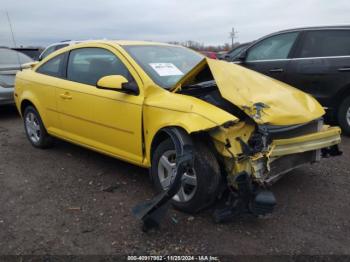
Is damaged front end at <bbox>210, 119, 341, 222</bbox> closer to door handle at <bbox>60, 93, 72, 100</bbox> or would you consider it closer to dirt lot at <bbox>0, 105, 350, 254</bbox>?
dirt lot at <bbox>0, 105, 350, 254</bbox>

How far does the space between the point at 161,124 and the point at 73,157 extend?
7.01ft

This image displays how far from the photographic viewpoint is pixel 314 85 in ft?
19.9

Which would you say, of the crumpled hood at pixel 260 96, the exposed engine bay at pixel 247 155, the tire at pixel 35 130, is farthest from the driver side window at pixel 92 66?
the exposed engine bay at pixel 247 155

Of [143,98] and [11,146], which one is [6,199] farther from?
[11,146]

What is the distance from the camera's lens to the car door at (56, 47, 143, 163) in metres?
3.88

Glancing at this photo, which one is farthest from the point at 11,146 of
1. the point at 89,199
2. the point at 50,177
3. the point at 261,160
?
the point at 261,160

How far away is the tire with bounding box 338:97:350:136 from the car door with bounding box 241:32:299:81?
105cm

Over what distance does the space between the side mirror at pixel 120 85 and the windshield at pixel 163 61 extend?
236mm

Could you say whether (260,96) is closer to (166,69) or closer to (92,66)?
(166,69)

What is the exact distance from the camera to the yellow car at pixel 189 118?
3.19 meters

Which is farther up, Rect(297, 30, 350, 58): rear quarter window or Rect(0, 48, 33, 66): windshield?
Rect(297, 30, 350, 58): rear quarter window

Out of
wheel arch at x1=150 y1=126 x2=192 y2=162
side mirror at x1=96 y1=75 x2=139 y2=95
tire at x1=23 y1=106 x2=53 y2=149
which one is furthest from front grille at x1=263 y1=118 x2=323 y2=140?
tire at x1=23 y1=106 x2=53 y2=149

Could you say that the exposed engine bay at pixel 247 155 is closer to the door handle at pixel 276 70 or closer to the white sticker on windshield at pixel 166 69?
the white sticker on windshield at pixel 166 69

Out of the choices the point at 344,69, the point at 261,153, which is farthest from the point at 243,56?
the point at 261,153
